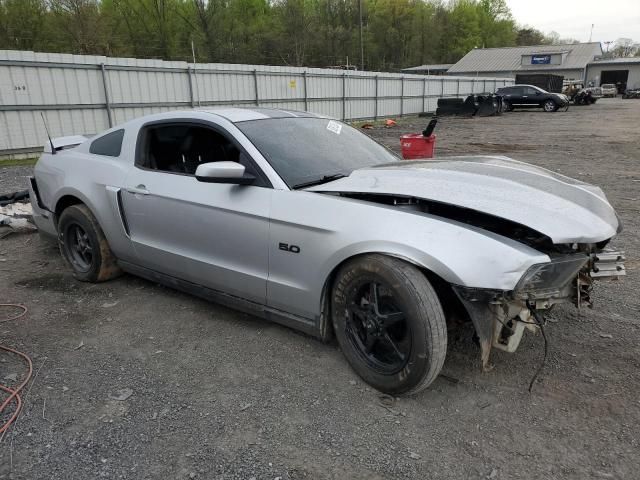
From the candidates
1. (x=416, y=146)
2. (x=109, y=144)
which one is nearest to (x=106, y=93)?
(x=416, y=146)

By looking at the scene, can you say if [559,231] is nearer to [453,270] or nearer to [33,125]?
[453,270]

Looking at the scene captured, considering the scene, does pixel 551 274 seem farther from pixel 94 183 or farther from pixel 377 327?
pixel 94 183

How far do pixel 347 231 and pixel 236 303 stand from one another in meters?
1.06

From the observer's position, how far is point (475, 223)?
276 cm

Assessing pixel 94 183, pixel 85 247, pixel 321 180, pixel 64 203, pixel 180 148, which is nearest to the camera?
pixel 321 180

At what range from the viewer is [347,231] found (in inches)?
106

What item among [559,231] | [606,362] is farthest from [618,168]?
[559,231]

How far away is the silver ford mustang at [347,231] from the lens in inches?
96.0

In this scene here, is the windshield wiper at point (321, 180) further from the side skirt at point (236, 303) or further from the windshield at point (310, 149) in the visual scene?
the side skirt at point (236, 303)

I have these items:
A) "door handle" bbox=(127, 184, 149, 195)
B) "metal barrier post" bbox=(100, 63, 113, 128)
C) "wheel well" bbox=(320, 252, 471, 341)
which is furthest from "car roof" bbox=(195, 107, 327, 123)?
"metal barrier post" bbox=(100, 63, 113, 128)

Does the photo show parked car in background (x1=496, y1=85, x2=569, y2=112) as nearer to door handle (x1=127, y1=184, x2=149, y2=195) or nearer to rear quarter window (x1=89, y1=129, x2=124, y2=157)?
rear quarter window (x1=89, y1=129, x2=124, y2=157)

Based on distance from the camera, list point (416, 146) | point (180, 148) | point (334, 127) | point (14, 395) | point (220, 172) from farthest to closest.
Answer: point (416, 146) < point (334, 127) < point (180, 148) < point (220, 172) < point (14, 395)

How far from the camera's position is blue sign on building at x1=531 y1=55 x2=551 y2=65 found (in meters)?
59.8

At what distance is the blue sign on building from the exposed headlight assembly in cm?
6607
